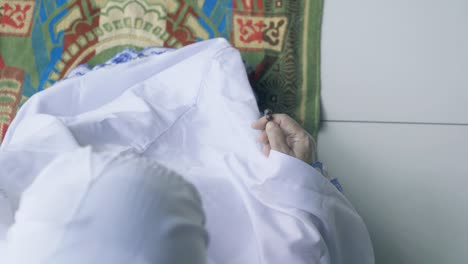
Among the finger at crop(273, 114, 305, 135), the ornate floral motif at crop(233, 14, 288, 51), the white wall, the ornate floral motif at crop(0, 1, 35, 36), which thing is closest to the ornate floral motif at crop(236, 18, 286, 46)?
the ornate floral motif at crop(233, 14, 288, 51)

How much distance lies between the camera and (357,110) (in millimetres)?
945

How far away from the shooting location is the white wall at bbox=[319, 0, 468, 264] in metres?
0.88

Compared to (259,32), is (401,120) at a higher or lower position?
lower

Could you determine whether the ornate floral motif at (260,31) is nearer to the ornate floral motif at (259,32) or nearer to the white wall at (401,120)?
the ornate floral motif at (259,32)

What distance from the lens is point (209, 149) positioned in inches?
28.3

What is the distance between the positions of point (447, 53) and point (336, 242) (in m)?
0.53

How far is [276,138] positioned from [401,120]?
0.36 m

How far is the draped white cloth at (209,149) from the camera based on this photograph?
580mm

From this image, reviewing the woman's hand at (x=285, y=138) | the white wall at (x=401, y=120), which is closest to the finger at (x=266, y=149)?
the woman's hand at (x=285, y=138)

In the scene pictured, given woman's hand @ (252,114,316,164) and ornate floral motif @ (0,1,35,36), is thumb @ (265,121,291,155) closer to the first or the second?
woman's hand @ (252,114,316,164)

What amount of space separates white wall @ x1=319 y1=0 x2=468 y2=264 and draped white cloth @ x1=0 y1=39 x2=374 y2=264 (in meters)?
0.25

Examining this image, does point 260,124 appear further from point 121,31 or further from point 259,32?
point 121,31

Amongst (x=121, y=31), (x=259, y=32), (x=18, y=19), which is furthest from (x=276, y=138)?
(x=18, y=19)

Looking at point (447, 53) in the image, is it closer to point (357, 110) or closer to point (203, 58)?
point (357, 110)
